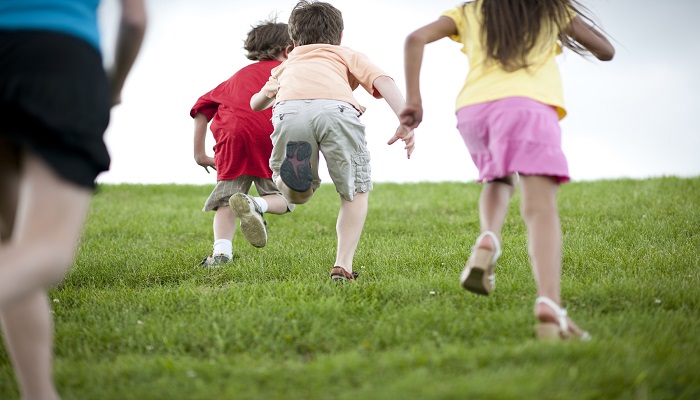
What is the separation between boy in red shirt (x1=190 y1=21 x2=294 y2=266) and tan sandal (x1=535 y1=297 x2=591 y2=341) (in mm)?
3073

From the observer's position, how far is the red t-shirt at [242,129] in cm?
602

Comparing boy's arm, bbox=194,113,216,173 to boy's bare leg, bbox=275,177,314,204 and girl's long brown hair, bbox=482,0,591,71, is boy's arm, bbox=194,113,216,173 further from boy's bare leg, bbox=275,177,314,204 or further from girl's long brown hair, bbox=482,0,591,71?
girl's long brown hair, bbox=482,0,591,71

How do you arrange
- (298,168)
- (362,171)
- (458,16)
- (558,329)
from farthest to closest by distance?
(362,171) → (298,168) → (458,16) → (558,329)

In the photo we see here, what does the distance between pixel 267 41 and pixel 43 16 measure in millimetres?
3779

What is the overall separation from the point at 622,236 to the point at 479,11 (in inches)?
142

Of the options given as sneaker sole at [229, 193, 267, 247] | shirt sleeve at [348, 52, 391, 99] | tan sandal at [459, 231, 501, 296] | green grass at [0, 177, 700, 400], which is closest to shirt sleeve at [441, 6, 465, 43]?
tan sandal at [459, 231, 501, 296]

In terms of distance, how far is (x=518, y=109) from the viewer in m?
3.29

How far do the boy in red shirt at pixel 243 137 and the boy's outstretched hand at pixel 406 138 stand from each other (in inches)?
65.4

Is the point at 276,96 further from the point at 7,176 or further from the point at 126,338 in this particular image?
the point at 7,176

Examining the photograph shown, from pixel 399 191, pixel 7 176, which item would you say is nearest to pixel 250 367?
pixel 7 176

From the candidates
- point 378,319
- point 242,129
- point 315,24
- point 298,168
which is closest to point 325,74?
point 315,24

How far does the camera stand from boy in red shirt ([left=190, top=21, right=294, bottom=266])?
6.02 meters

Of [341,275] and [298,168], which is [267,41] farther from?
[341,275]

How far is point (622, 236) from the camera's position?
21.1ft
